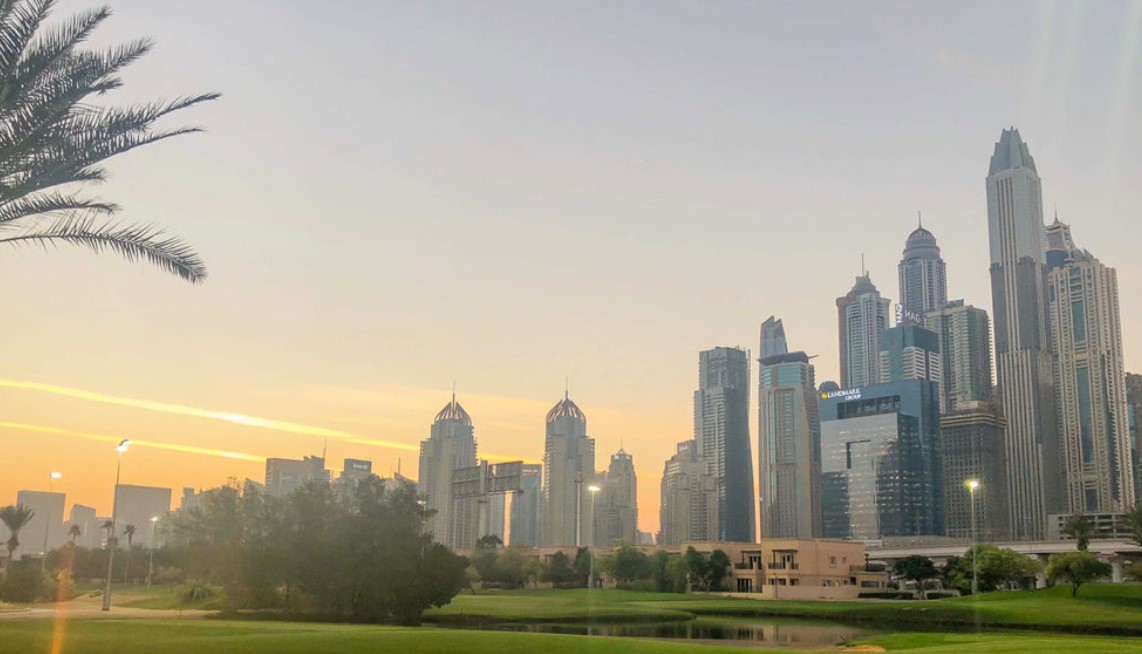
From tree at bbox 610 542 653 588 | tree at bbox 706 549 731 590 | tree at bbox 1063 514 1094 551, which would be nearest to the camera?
tree at bbox 1063 514 1094 551

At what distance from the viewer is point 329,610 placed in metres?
64.9

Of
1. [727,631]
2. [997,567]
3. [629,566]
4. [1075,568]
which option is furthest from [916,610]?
[629,566]

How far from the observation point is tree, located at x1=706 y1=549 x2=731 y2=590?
14100 centimetres

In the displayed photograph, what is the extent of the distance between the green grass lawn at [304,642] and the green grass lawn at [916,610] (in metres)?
34.6

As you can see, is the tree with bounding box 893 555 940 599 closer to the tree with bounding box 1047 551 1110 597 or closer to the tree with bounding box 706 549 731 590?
the tree with bounding box 706 549 731 590

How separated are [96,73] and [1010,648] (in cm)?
3697

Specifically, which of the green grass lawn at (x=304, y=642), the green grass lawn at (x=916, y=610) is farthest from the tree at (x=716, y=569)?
the green grass lawn at (x=304, y=642)

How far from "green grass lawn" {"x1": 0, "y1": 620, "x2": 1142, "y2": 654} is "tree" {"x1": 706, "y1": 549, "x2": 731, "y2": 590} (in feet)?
332

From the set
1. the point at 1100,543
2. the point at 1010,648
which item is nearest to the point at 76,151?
the point at 1010,648

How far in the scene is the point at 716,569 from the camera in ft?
463

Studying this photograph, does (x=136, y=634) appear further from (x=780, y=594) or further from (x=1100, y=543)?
(x=1100, y=543)

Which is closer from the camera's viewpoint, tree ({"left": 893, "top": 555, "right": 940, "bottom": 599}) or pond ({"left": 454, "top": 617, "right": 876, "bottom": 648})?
pond ({"left": 454, "top": 617, "right": 876, "bottom": 648})

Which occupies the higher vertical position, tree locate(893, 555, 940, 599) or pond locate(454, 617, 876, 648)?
tree locate(893, 555, 940, 599)

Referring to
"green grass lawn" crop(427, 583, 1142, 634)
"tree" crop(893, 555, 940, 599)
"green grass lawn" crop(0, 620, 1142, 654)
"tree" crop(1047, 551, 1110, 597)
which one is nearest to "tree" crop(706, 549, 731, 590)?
"tree" crop(893, 555, 940, 599)
